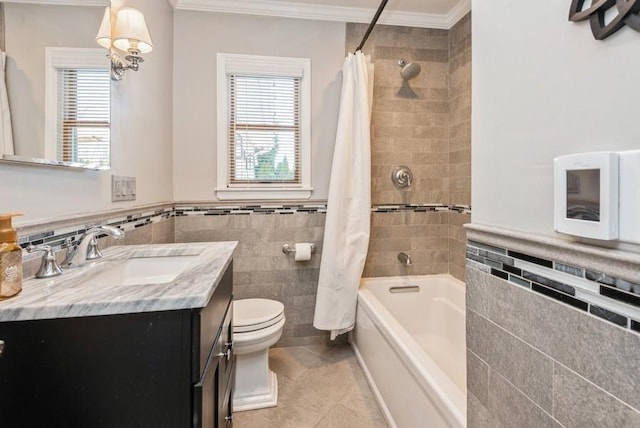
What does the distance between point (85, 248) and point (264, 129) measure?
4.87ft

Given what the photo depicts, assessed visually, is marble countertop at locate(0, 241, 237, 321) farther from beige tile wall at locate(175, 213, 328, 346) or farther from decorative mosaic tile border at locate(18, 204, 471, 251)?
beige tile wall at locate(175, 213, 328, 346)

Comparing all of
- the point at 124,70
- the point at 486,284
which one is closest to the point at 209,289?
the point at 486,284

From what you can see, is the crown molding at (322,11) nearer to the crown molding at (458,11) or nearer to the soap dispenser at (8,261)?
the crown molding at (458,11)

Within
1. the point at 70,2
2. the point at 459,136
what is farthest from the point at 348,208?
the point at 70,2

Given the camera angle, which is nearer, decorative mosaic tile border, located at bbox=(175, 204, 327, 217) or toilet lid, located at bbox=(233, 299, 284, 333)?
toilet lid, located at bbox=(233, 299, 284, 333)

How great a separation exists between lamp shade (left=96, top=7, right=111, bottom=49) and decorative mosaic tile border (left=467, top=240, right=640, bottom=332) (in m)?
1.55

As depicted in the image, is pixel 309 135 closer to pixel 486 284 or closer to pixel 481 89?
pixel 481 89

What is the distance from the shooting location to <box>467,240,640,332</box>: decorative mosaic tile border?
1.52 feet

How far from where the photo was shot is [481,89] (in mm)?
805

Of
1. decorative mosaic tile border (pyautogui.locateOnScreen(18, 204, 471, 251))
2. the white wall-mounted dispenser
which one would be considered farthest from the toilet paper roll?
the white wall-mounted dispenser

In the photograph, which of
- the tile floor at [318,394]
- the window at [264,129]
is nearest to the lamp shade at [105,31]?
the window at [264,129]

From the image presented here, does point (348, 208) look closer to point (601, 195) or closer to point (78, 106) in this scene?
point (78, 106)

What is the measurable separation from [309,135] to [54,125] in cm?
152

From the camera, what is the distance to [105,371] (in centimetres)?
68
